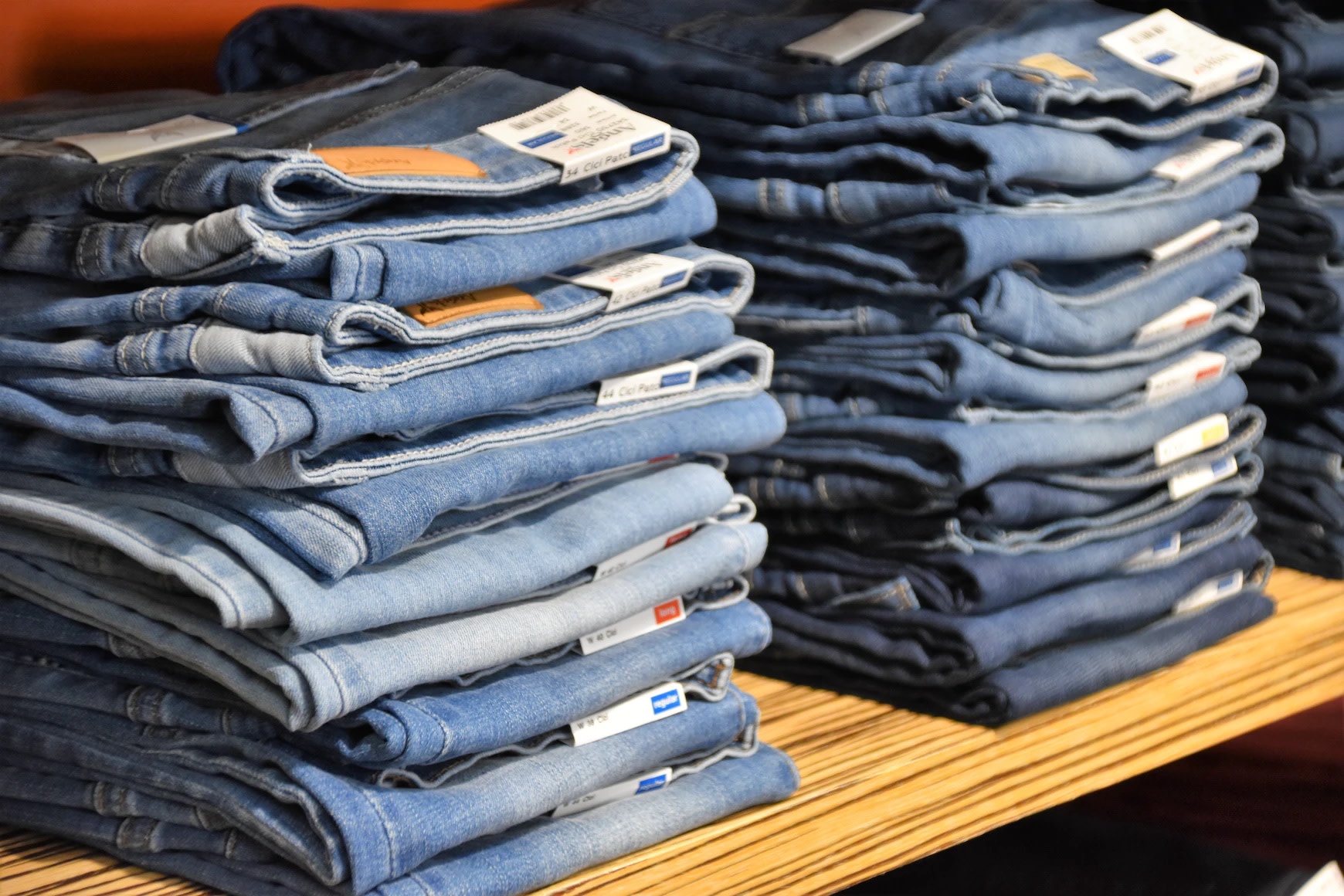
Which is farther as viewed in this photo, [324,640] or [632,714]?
[632,714]

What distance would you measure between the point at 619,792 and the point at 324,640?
175 mm

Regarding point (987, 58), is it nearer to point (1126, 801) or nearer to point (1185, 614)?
point (1185, 614)

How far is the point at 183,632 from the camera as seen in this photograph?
1.99 feet

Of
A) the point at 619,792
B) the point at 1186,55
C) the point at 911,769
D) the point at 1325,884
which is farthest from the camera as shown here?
the point at 1325,884

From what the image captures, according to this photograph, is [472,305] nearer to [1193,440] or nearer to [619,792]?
[619,792]

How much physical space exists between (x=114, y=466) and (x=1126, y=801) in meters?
1.05

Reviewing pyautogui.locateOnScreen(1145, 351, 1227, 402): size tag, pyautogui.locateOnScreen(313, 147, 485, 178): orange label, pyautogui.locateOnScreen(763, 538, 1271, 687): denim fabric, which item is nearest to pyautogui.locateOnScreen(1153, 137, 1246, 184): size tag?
pyautogui.locateOnScreen(1145, 351, 1227, 402): size tag

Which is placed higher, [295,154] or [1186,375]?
[295,154]

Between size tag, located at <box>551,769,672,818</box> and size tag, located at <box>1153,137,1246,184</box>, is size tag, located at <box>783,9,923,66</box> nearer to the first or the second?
size tag, located at <box>1153,137,1246,184</box>

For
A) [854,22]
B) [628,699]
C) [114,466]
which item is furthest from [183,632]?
[854,22]

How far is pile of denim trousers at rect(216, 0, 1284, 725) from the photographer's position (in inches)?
32.1

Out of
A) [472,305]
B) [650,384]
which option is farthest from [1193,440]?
[472,305]

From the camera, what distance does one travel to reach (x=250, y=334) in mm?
576

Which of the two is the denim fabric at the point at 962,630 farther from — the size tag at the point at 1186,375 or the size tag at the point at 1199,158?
the size tag at the point at 1199,158
